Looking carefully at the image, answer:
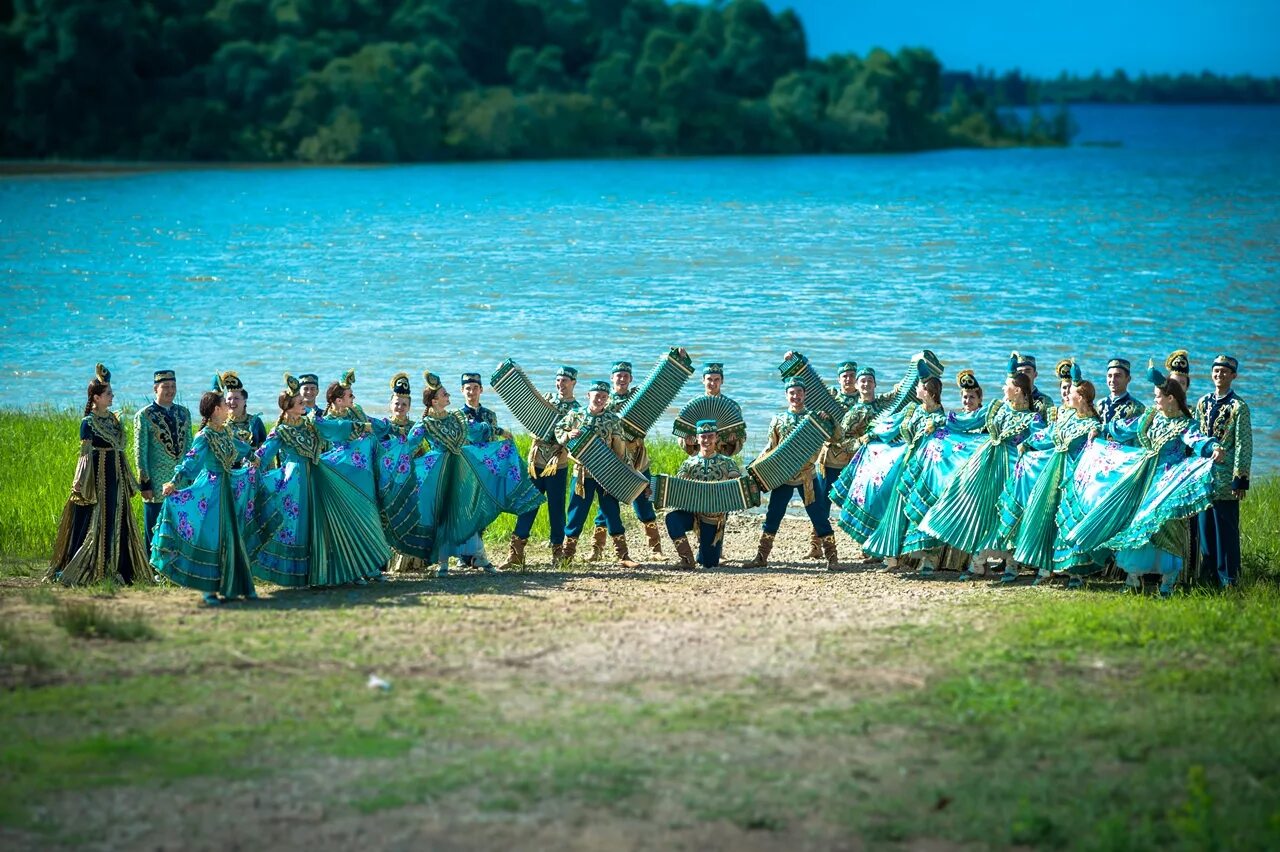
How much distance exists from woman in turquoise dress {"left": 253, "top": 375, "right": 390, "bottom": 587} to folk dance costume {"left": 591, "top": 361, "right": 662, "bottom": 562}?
2388mm

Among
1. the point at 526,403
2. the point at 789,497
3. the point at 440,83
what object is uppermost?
the point at 440,83

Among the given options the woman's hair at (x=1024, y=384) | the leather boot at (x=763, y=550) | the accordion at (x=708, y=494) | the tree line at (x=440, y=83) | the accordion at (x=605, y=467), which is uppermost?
the tree line at (x=440, y=83)

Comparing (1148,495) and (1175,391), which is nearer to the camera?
(1148,495)

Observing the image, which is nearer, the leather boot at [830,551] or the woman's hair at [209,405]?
the woman's hair at [209,405]

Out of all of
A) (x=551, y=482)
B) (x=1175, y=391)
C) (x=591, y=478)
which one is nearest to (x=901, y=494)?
(x=1175, y=391)

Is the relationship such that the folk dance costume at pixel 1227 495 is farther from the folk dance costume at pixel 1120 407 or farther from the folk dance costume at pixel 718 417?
the folk dance costume at pixel 718 417

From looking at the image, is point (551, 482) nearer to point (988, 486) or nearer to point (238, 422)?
point (238, 422)

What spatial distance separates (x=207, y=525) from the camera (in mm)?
11922

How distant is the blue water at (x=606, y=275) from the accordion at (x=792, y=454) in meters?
8.38

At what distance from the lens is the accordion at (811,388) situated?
46.9ft

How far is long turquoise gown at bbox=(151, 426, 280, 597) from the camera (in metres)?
11.8

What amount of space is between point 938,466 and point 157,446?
6090 millimetres

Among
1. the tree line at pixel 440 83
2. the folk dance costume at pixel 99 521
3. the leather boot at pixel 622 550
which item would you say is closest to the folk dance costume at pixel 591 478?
the leather boot at pixel 622 550

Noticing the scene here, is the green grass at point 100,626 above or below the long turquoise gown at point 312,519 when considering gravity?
below
